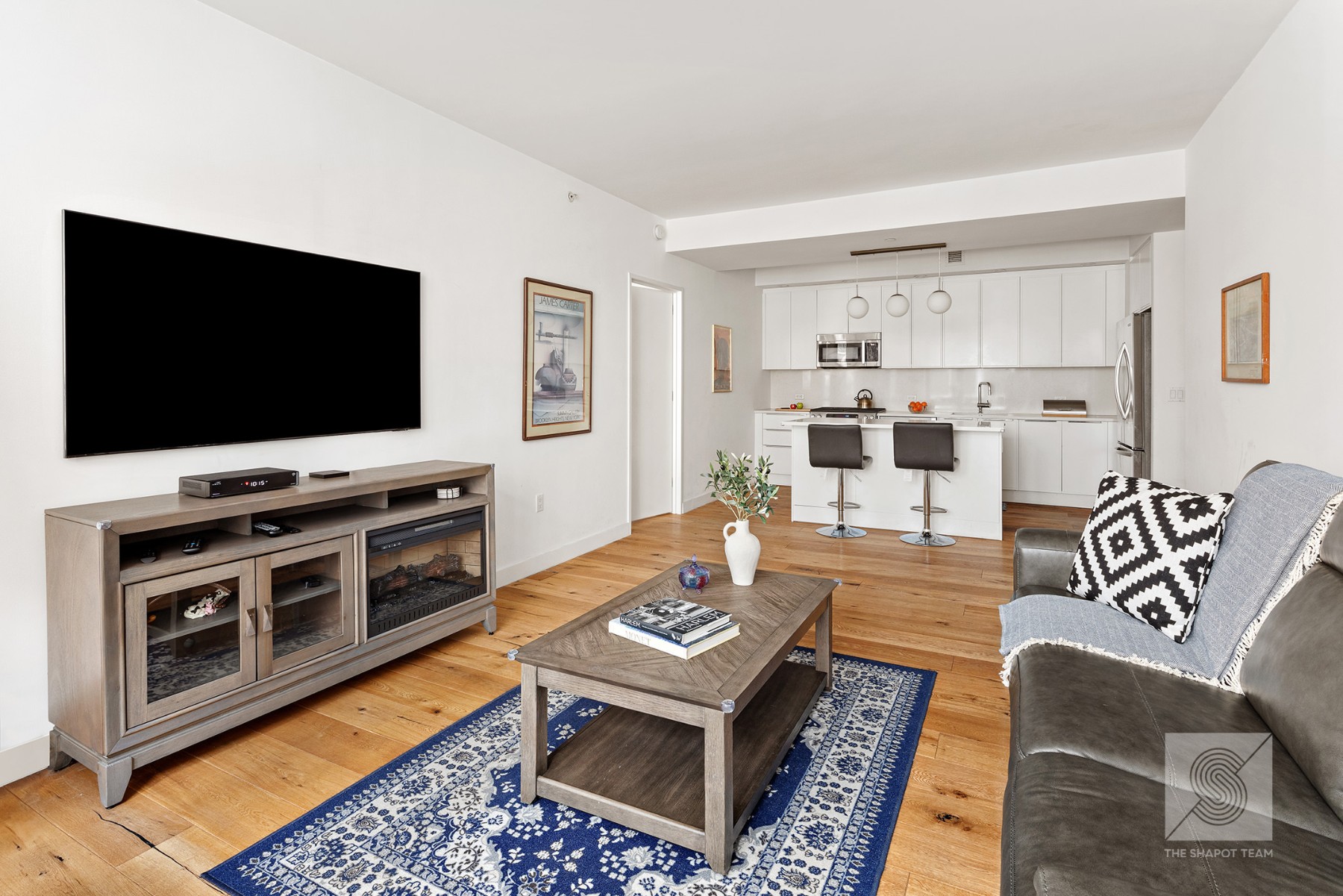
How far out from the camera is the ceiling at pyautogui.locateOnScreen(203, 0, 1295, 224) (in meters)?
2.67

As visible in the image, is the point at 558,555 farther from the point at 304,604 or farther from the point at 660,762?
the point at 660,762

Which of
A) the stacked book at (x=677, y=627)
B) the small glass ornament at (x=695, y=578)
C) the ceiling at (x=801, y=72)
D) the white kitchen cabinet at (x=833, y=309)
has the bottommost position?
the stacked book at (x=677, y=627)

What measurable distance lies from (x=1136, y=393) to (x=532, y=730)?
5.43 m

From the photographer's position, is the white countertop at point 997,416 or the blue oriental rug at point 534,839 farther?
the white countertop at point 997,416

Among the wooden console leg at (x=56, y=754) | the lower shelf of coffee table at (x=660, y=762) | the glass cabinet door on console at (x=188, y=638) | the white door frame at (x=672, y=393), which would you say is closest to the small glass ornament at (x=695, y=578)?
the lower shelf of coffee table at (x=660, y=762)

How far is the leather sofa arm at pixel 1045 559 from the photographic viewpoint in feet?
8.29

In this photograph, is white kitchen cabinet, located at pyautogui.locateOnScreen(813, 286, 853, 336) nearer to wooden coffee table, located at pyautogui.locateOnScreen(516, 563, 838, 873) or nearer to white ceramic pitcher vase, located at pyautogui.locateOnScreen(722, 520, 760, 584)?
white ceramic pitcher vase, located at pyautogui.locateOnScreen(722, 520, 760, 584)

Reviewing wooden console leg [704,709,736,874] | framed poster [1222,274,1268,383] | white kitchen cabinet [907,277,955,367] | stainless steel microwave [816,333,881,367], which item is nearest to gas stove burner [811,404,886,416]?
stainless steel microwave [816,333,881,367]

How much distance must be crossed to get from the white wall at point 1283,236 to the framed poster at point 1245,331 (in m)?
0.06

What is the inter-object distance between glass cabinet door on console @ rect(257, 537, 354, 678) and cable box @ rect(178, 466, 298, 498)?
0.81 ft

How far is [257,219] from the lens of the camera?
2.77 metres

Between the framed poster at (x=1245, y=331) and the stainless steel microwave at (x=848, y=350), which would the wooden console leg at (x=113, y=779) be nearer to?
the framed poster at (x=1245, y=331)

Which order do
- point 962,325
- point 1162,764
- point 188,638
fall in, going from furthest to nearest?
point 962,325
point 188,638
point 1162,764

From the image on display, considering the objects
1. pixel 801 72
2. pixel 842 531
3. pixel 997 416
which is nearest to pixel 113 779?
pixel 801 72
